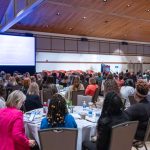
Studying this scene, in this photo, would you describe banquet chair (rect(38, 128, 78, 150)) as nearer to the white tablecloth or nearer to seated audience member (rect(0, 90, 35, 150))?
seated audience member (rect(0, 90, 35, 150))

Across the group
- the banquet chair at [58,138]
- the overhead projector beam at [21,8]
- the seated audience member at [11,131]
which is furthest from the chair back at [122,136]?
the overhead projector beam at [21,8]

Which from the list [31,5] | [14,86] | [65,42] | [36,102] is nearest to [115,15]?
[65,42]

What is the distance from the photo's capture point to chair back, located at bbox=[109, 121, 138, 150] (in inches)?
105

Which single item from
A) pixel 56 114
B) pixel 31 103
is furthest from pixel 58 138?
pixel 31 103

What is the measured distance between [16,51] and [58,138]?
42.3ft

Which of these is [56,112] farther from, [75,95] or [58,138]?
[75,95]

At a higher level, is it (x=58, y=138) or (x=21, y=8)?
(x=21, y=8)

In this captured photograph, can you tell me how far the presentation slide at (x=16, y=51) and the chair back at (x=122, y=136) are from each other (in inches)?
498

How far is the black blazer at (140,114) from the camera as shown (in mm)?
3430

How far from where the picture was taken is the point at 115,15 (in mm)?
13742

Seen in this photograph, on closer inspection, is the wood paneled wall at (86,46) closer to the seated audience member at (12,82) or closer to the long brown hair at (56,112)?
the seated audience member at (12,82)

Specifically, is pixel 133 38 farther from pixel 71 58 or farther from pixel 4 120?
pixel 4 120

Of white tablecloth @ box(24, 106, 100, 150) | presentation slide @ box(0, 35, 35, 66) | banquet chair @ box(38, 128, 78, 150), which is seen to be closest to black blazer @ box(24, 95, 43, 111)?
white tablecloth @ box(24, 106, 100, 150)

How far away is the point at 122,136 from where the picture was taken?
2.78 m
